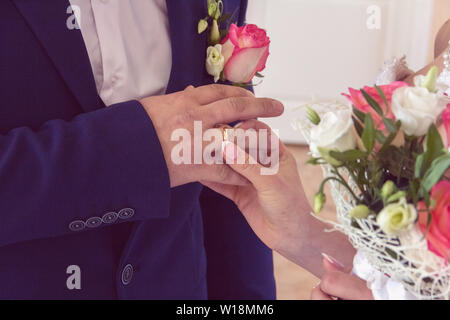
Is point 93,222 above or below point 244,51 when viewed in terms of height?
below

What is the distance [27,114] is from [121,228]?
0.26m

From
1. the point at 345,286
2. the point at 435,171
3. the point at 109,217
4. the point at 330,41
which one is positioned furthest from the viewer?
the point at 330,41

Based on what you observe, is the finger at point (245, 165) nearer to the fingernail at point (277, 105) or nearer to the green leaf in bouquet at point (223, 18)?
the fingernail at point (277, 105)

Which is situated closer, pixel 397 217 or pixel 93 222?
pixel 397 217

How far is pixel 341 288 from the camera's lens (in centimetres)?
67

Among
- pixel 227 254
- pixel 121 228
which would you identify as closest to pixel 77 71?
pixel 121 228

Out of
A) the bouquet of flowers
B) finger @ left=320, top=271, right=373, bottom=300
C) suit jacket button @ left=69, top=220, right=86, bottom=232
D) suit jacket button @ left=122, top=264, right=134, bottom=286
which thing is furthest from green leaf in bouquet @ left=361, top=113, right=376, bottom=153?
suit jacket button @ left=122, top=264, right=134, bottom=286

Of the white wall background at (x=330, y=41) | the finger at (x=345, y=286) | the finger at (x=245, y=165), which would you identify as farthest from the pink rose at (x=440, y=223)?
the white wall background at (x=330, y=41)

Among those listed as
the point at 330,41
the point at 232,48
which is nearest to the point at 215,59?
the point at 232,48

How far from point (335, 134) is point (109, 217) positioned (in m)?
0.38

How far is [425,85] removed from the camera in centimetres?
56

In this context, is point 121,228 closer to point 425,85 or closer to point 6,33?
point 6,33

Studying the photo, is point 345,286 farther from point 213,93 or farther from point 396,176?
point 213,93

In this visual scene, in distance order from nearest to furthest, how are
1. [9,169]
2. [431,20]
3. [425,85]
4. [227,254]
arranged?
1. [425,85]
2. [9,169]
3. [227,254]
4. [431,20]
